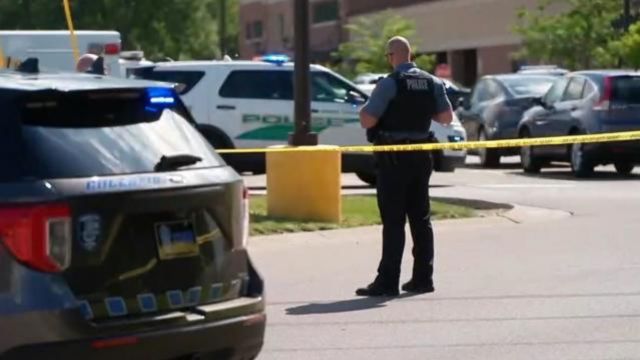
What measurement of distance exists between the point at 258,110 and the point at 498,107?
6.61m

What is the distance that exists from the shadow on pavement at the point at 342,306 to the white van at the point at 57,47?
421 inches

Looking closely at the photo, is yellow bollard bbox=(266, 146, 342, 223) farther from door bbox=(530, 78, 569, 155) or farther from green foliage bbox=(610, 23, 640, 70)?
green foliage bbox=(610, 23, 640, 70)

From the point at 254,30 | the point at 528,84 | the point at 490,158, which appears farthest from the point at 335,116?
the point at 254,30

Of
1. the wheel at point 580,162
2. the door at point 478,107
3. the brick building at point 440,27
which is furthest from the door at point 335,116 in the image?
the brick building at point 440,27

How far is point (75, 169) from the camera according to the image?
632 centimetres

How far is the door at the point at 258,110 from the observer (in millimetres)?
21344

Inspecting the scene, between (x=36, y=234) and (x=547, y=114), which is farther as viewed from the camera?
(x=547, y=114)

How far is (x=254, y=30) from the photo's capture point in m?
79.4

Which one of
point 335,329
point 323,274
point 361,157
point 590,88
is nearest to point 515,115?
point 590,88

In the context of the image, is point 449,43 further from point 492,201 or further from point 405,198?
point 405,198

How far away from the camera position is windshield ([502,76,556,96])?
89.1ft

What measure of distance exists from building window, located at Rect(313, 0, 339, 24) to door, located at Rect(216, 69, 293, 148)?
51.0 meters

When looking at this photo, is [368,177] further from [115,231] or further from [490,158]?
[115,231]

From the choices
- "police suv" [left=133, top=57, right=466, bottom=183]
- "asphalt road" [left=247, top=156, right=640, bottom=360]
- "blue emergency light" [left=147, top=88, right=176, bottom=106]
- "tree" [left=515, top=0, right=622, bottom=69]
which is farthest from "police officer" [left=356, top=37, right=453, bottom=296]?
"tree" [left=515, top=0, right=622, bottom=69]
